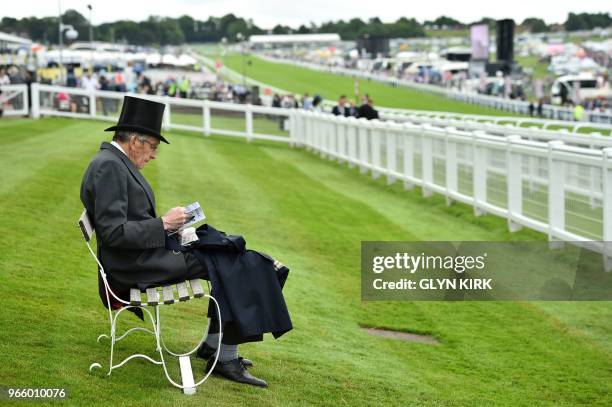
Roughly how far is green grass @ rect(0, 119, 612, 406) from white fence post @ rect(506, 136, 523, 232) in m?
0.23

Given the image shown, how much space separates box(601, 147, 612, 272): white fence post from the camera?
12102 millimetres

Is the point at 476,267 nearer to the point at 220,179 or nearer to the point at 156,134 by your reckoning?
the point at 156,134

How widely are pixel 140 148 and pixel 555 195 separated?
300 inches

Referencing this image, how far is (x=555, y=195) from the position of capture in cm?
1380

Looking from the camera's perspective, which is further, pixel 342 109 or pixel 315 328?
pixel 342 109

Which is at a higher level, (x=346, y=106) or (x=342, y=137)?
(x=346, y=106)

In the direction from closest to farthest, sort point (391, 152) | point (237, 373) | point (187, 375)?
1. point (187, 375)
2. point (237, 373)
3. point (391, 152)

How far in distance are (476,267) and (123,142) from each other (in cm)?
593

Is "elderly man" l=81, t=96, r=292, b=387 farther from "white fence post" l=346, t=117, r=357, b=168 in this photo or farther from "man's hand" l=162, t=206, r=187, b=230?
"white fence post" l=346, t=117, r=357, b=168

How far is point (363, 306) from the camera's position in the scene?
419 inches

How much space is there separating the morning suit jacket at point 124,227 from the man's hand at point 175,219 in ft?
0.11

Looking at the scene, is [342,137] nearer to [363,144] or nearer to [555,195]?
[363,144]

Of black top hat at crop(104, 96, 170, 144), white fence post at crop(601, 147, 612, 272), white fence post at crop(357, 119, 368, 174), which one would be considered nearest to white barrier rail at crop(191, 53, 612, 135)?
white fence post at crop(357, 119, 368, 174)

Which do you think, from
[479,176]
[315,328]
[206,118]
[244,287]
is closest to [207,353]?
[244,287]
